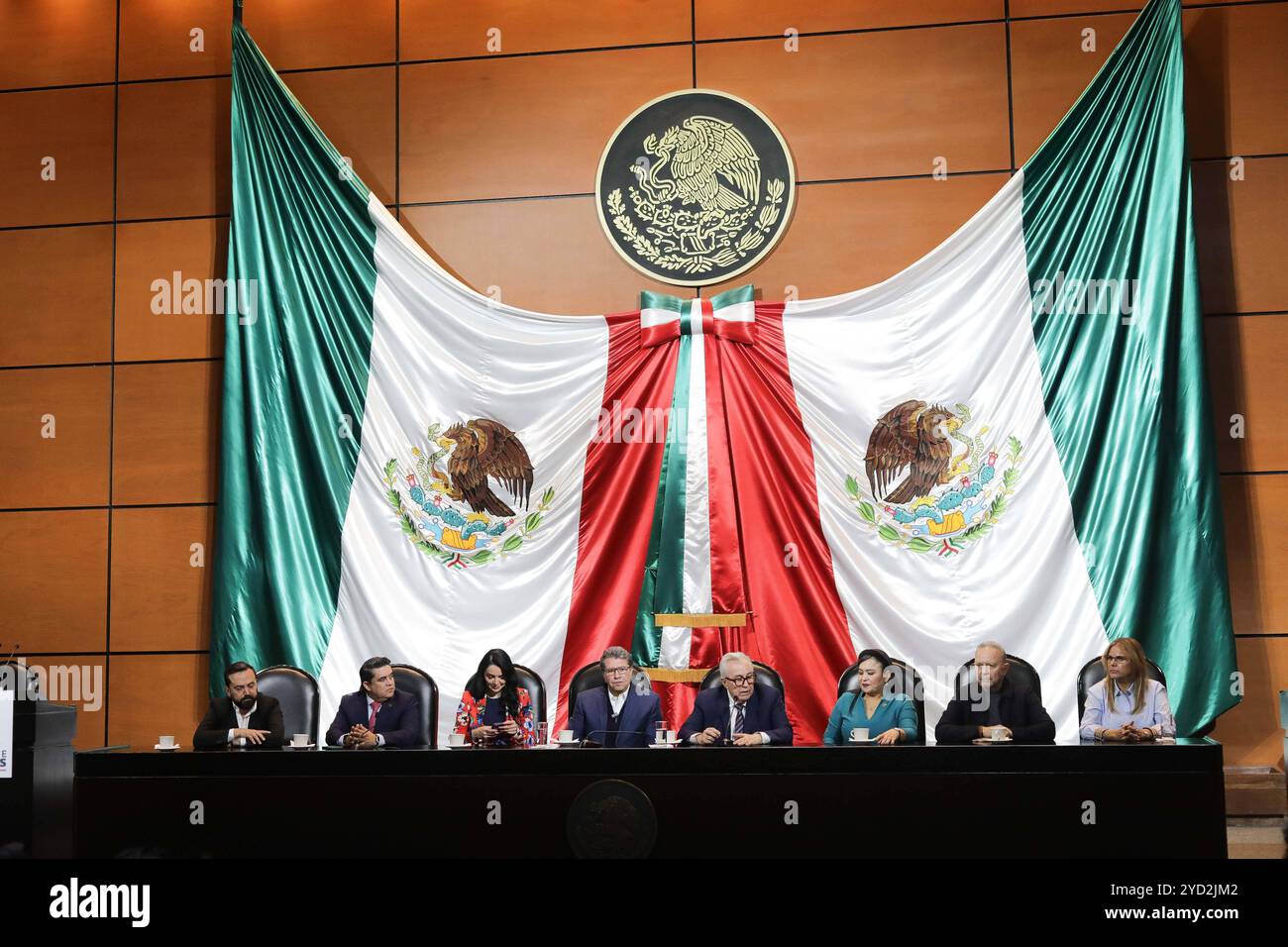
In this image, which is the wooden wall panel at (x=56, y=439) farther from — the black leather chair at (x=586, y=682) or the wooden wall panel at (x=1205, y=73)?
the wooden wall panel at (x=1205, y=73)

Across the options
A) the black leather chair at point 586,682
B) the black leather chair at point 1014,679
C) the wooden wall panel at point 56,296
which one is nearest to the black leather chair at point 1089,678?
the black leather chair at point 1014,679

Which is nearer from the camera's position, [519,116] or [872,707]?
[872,707]

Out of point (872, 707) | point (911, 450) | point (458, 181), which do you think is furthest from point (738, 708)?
point (458, 181)

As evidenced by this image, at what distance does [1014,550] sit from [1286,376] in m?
1.58

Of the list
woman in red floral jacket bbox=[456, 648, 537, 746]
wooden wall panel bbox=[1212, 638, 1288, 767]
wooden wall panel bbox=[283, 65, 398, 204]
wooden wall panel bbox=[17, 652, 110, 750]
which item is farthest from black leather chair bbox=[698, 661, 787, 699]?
wooden wall panel bbox=[17, 652, 110, 750]

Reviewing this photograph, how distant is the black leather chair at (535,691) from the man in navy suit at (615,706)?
0.72ft

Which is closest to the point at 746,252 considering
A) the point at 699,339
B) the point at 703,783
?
the point at 699,339

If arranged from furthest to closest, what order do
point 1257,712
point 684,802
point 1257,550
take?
point 1257,550
point 1257,712
point 684,802

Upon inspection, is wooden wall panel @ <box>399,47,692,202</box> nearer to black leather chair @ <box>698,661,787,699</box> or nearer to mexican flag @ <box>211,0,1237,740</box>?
mexican flag @ <box>211,0,1237,740</box>

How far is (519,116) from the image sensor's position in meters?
6.14

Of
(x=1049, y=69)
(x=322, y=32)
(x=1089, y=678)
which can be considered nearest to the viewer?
(x=1089, y=678)

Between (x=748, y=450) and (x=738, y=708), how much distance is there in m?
1.54

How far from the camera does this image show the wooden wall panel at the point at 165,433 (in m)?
6.16

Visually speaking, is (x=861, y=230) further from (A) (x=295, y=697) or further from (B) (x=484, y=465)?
(A) (x=295, y=697)
